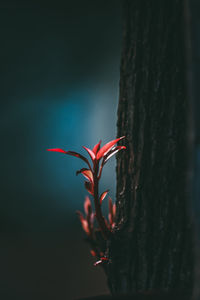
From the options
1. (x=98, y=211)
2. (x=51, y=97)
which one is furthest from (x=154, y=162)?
(x=51, y=97)

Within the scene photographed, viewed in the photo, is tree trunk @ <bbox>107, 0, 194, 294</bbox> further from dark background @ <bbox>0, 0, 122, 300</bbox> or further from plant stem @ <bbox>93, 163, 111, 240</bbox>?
dark background @ <bbox>0, 0, 122, 300</bbox>

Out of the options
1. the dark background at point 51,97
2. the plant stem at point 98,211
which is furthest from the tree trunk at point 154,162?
the dark background at point 51,97

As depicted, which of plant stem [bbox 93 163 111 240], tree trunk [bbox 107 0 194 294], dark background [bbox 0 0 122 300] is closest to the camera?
tree trunk [bbox 107 0 194 294]

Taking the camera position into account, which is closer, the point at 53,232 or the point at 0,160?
the point at 53,232

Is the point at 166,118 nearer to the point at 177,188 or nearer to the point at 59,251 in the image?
the point at 177,188

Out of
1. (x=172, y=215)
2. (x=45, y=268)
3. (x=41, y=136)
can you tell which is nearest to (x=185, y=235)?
(x=172, y=215)

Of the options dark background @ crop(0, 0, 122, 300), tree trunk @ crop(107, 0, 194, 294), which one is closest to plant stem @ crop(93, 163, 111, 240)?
tree trunk @ crop(107, 0, 194, 294)

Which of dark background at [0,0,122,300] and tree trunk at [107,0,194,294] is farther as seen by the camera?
dark background at [0,0,122,300]
